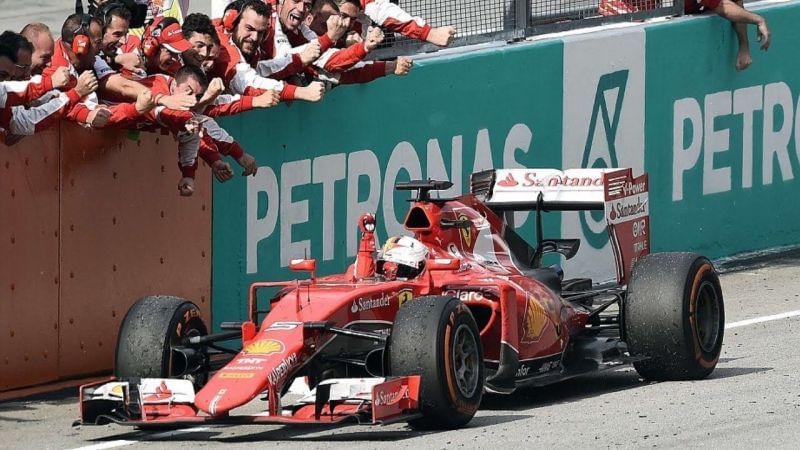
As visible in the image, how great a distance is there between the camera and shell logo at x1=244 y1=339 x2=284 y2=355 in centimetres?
972

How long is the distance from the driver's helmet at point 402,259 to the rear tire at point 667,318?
1360mm

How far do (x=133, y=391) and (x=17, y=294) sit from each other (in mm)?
2169

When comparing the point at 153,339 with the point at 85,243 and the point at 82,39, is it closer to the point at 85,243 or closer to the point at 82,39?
the point at 85,243

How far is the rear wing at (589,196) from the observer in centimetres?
1193

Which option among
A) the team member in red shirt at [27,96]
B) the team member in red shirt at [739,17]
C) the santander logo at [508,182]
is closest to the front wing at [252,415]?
the team member in red shirt at [27,96]

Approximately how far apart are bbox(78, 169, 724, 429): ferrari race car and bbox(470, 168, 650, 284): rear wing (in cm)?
1

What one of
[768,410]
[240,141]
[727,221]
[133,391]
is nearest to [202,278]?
[240,141]

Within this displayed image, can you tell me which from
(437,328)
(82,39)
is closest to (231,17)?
(82,39)

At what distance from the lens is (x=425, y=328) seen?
31.6 feet

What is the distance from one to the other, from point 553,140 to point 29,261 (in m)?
5.35

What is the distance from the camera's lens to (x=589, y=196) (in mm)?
11961

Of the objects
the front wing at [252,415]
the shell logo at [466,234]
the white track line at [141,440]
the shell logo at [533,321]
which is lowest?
the white track line at [141,440]

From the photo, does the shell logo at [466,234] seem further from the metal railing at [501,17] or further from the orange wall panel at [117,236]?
the metal railing at [501,17]

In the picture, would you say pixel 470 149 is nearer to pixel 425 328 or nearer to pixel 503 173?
pixel 503 173
